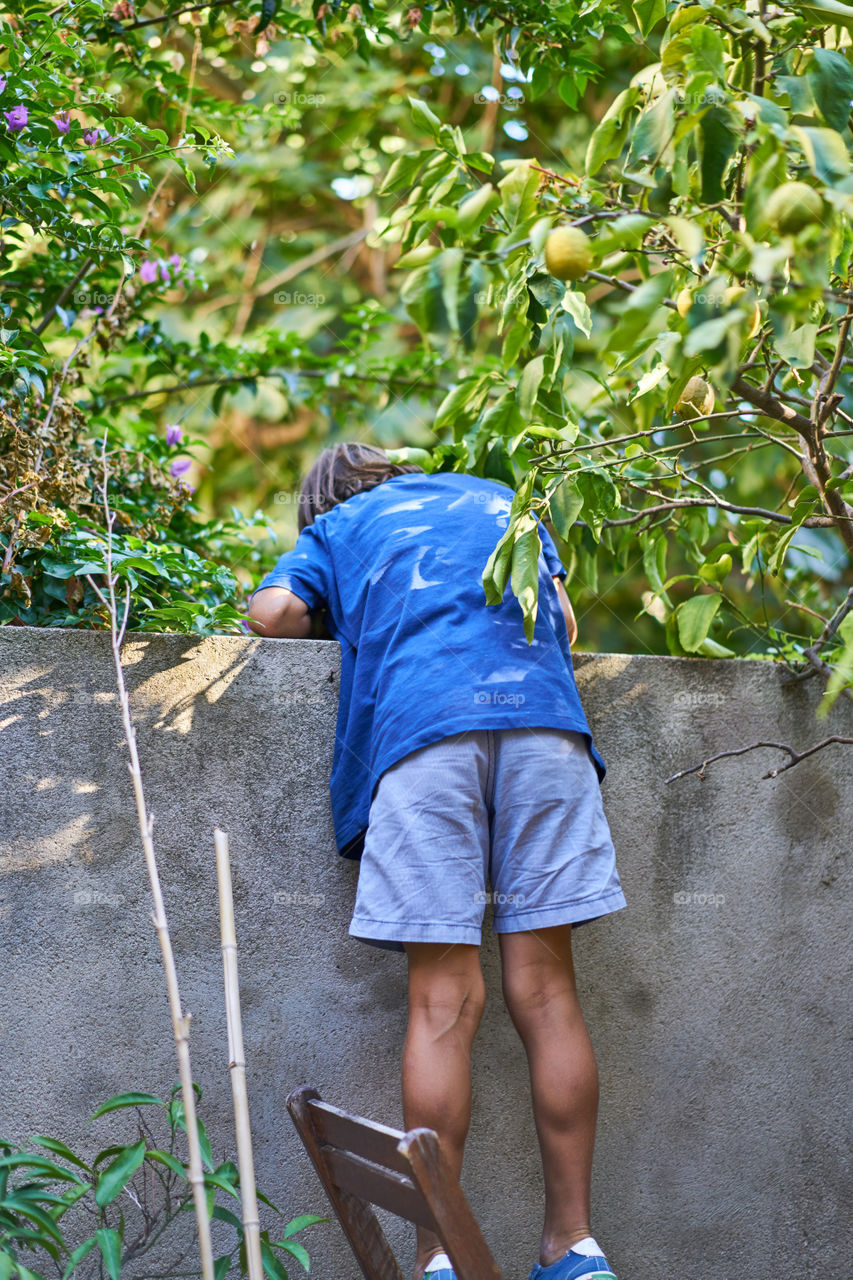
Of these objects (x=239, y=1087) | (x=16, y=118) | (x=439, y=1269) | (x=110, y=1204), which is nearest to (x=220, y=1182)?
(x=239, y=1087)

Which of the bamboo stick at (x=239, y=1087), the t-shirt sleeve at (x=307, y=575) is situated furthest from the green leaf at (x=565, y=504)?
the bamboo stick at (x=239, y=1087)

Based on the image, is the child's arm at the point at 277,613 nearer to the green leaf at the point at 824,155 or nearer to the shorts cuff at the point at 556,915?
the shorts cuff at the point at 556,915

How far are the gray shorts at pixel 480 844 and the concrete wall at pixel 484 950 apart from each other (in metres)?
0.27

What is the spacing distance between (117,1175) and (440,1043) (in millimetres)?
462

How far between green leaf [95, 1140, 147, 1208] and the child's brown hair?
119cm

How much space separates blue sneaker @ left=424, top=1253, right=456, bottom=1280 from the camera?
1.46 meters

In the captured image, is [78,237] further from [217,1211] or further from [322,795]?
[217,1211]

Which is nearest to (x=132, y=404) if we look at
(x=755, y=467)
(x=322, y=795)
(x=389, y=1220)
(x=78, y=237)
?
(x=78, y=237)

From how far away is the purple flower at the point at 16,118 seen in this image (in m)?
1.90

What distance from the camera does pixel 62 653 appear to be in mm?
1801

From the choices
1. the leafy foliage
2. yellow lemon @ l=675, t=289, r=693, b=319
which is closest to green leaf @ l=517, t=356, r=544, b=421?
yellow lemon @ l=675, t=289, r=693, b=319

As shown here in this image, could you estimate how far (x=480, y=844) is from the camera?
5.39ft

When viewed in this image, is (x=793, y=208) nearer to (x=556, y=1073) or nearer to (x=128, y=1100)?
(x=556, y=1073)

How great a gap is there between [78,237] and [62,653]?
0.80m
